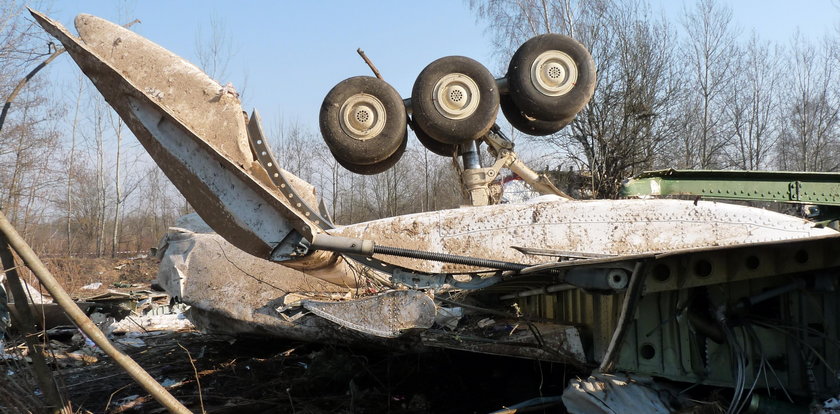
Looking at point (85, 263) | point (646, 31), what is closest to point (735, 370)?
point (646, 31)

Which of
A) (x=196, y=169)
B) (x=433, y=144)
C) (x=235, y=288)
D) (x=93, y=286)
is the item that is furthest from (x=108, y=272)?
(x=196, y=169)

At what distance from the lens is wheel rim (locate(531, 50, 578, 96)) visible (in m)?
6.42

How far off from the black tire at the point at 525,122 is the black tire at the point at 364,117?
1.30 m

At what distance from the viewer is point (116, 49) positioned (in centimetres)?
395

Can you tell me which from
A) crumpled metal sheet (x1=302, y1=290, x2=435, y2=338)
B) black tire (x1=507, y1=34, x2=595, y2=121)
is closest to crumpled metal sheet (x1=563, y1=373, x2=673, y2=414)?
crumpled metal sheet (x1=302, y1=290, x2=435, y2=338)

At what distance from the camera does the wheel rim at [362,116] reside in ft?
20.4

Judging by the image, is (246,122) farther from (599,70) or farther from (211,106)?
(599,70)

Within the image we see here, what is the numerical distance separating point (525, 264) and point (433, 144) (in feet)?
9.81

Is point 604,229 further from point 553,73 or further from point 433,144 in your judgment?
point 433,144

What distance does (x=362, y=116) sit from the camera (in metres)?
6.25

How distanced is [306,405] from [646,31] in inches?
713

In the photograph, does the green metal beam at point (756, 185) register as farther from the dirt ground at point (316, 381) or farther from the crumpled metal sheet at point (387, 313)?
the crumpled metal sheet at point (387, 313)

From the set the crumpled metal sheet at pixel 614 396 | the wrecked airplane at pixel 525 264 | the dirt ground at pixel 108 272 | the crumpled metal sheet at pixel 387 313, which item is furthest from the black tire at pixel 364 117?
the dirt ground at pixel 108 272

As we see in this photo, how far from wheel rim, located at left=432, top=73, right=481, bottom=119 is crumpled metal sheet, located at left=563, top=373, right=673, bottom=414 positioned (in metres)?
3.16
